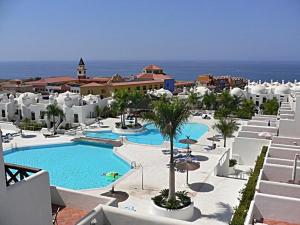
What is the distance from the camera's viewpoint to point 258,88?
153 ft

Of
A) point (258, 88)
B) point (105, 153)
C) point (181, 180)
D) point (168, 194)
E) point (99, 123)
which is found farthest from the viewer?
point (258, 88)

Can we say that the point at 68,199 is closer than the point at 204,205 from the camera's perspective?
Yes

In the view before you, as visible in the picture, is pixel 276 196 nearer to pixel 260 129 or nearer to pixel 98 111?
pixel 260 129

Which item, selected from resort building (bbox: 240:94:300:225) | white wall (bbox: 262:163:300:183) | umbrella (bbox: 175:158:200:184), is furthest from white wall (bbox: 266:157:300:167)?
umbrella (bbox: 175:158:200:184)

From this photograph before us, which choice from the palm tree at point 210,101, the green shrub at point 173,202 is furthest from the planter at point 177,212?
the palm tree at point 210,101

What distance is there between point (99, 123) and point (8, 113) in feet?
40.5

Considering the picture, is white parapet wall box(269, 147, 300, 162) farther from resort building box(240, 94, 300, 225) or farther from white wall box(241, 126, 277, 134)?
white wall box(241, 126, 277, 134)

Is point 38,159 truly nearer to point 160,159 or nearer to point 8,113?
point 160,159

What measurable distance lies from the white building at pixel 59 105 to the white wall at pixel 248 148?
65.0ft

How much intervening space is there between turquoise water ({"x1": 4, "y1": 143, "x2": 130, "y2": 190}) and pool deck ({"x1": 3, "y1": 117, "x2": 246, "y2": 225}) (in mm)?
1161

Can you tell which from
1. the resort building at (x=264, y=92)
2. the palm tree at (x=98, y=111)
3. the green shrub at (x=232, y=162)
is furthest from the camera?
the resort building at (x=264, y=92)

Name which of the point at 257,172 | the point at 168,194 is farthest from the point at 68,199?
the point at 257,172

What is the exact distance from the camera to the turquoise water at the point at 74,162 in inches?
784

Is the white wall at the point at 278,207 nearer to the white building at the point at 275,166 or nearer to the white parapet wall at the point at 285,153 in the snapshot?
the white building at the point at 275,166
